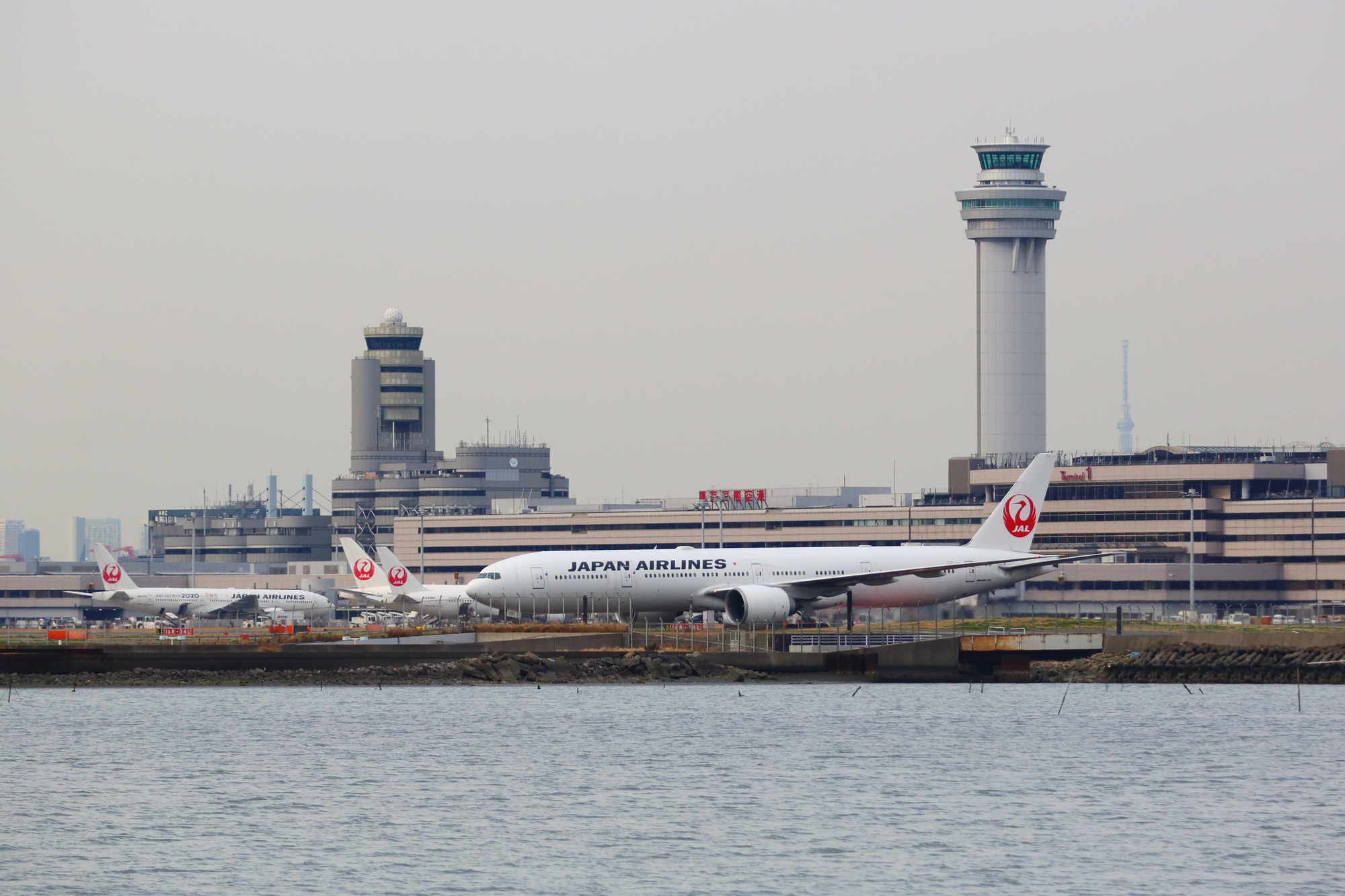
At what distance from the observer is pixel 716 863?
158 feet

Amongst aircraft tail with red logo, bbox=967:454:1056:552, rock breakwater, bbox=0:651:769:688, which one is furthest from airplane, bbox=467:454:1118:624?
rock breakwater, bbox=0:651:769:688

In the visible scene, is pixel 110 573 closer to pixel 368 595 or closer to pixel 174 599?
pixel 174 599

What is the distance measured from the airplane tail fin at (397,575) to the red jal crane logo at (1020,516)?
49.2 metres

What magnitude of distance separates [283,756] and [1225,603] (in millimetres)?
138287

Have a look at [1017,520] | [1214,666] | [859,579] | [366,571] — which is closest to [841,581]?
[859,579]

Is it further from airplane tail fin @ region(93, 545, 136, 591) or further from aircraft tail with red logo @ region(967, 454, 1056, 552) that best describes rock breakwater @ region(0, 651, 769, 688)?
airplane tail fin @ region(93, 545, 136, 591)

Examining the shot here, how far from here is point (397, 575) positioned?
493ft

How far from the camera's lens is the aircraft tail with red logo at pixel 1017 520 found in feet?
378

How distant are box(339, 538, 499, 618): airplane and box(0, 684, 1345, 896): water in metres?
47.8

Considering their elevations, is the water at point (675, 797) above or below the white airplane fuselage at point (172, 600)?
below

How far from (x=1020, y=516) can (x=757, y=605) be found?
72.2 feet

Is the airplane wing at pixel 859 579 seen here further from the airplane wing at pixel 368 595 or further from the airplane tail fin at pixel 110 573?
the airplane tail fin at pixel 110 573

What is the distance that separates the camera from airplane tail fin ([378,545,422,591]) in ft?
479

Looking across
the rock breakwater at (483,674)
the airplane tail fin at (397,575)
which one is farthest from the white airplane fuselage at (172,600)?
the rock breakwater at (483,674)
